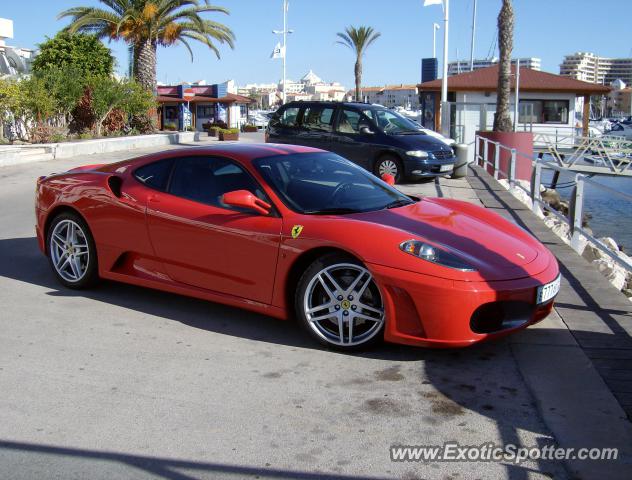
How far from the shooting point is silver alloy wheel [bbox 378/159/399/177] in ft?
47.2

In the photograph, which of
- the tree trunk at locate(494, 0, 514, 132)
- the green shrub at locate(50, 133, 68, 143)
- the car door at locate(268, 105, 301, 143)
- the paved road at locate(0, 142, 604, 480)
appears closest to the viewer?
the paved road at locate(0, 142, 604, 480)

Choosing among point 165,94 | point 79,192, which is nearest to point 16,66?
point 165,94

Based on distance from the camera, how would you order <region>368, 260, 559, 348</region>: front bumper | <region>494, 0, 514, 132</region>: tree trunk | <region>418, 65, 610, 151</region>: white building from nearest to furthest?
<region>368, 260, 559, 348</region>: front bumper → <region>494, 0, 514, 132</region>: tree trunk → <region>418, 65, 610, 151</region>: white building

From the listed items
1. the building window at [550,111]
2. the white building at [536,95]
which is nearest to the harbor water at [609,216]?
the white building at [536,95]

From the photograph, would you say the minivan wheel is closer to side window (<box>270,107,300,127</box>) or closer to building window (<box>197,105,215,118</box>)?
side window (<box>270,107,300,127</box>)

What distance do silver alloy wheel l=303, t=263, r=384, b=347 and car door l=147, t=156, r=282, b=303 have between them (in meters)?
0.35

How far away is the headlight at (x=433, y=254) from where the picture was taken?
4363mm

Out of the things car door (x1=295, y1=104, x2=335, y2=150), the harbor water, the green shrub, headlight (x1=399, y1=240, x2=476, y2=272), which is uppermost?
car door (x1=295, y1=104, x2=335, y2=150)

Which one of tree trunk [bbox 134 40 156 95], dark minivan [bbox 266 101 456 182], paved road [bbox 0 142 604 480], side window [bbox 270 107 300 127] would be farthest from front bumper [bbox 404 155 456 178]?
tree trunk [bbox 134 40 156 95]

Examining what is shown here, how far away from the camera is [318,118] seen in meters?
15.2

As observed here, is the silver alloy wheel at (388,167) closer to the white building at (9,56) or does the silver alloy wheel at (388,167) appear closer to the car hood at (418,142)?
the car hood at (418,142)

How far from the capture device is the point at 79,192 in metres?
6.01

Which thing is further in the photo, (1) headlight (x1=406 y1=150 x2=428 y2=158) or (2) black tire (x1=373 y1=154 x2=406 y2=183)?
(2) black tire (x1=373 y1=154 x2=406 y2=183)

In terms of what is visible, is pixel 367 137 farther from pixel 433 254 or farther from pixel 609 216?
pixel 433 254
